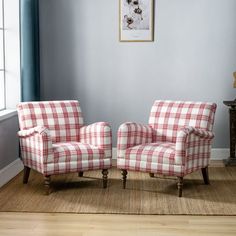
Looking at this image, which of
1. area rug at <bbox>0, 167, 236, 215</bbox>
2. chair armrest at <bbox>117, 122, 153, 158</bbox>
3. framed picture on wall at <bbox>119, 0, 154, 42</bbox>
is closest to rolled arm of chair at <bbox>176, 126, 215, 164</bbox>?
area rug at <bbox>0, 167, 236, 215</bbox>

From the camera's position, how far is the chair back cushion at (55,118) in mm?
4898

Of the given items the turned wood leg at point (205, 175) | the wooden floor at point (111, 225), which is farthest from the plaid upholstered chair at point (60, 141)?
the turned wood leg at point (205, 175)

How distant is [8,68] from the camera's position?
5.46m

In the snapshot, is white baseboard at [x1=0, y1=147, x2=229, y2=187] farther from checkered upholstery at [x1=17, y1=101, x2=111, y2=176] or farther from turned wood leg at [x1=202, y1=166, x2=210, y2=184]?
turned wood leg at [x1=202, y1=166, x2=210, y2=184]

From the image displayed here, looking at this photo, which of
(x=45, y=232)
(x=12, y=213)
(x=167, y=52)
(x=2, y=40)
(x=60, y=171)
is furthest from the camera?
(x=167, y=52)

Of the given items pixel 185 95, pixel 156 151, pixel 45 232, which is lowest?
pixel 45 232

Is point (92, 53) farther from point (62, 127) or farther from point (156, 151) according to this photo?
point (156, 151)

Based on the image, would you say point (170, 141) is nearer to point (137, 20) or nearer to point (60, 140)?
point (60, 140)

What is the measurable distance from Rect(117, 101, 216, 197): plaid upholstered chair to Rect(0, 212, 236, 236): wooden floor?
0.68 m

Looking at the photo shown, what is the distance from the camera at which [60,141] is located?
16.4 feet

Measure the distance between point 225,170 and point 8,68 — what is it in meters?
2.59

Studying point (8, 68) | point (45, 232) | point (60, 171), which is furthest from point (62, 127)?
point (45, 232)

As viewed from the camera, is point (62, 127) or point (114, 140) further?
point (114, 140)

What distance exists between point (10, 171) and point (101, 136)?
1.10 meters
